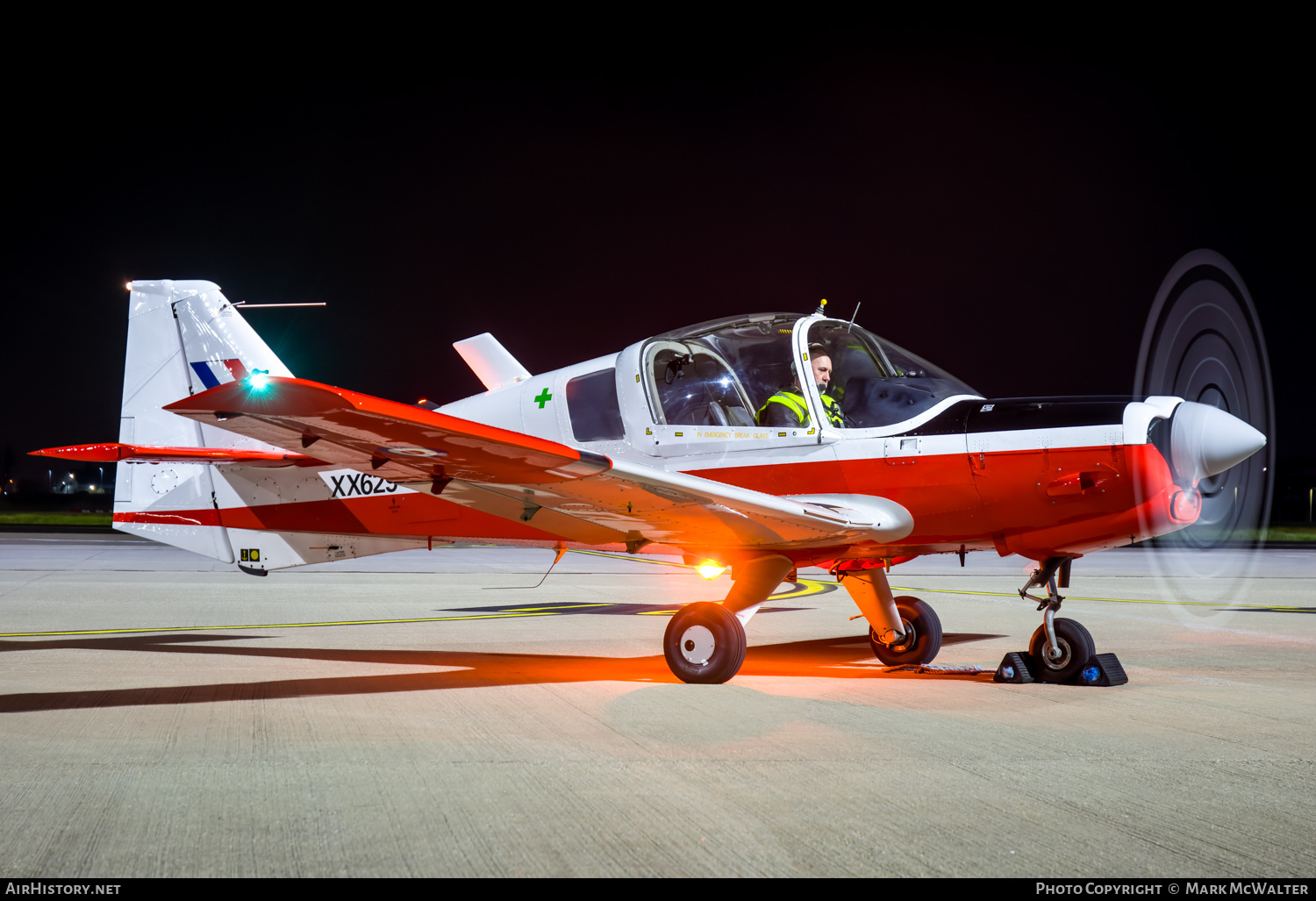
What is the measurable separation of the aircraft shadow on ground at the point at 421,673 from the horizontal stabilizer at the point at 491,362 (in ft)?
8.22

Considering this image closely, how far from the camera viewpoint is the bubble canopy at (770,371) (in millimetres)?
6621

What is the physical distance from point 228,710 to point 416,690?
1108 mm

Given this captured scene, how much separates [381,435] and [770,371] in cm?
293

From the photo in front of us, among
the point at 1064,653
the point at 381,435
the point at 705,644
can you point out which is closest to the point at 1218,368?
the point at 1064,653

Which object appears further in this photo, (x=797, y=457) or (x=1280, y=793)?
(x=797, y=457)

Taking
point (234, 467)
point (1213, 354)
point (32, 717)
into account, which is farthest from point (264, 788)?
point (1213, 354)

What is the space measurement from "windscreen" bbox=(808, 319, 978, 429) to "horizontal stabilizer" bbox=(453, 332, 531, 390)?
3224 mm

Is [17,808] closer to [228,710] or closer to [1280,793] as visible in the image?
[228,710]

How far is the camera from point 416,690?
19.7 ft

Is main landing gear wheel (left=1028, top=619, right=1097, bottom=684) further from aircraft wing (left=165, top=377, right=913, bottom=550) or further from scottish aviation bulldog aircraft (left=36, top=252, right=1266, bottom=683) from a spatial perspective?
aircraft wing (left=165, top=377, right=913, bottom=550)

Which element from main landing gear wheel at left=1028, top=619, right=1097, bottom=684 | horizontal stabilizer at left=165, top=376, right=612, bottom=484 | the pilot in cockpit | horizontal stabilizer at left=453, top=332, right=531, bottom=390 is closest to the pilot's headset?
the pilot in cockpit

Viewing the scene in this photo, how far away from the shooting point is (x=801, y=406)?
6.62 m

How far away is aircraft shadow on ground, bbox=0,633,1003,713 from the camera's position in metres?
5.71

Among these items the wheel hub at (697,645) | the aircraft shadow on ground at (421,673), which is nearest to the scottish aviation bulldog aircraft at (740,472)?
the wheel hub at (697,645)
